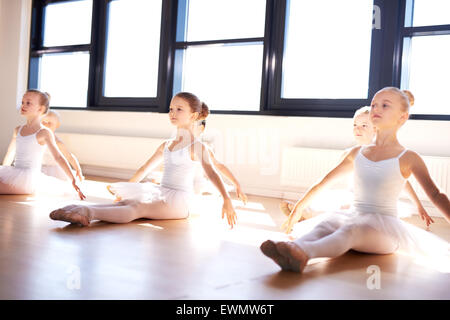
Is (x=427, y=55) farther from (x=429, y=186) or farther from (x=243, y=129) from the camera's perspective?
(x=429, y=186)

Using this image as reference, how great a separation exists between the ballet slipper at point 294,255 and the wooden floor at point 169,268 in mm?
34

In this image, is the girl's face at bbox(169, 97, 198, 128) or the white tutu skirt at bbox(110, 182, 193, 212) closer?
the white tutu skirt at bbox(110, 182, 193, 212)

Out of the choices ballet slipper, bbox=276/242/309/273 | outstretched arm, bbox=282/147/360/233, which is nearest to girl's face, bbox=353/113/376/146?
outstretched arm, bbox=282/147/360/233

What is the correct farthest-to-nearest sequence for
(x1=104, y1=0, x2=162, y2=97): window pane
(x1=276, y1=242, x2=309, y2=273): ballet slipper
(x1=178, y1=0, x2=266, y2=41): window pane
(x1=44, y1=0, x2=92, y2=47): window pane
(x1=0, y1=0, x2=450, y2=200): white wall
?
(x1=44, y1=0, x2=92, y2=47): window pane → (x1=104, y1=0, x2=162, y2=97): window pane → (x1=178, y1=0, x2=266, y2=41): window pane → (x1=0, y1=0, x2=450, y2=200): white wall → (x1=276, y1=242, x2=309, y2=273): ballet slipper

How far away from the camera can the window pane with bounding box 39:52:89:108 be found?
20.4 feet

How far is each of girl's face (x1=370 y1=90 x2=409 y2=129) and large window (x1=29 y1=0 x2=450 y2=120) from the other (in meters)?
2.05

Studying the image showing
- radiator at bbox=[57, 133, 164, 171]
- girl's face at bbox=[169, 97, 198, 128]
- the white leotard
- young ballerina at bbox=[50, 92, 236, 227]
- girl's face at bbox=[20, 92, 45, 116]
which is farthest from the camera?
radiator at bbox=[57, 133, 164, 171]

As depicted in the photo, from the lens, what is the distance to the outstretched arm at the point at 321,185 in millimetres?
2113

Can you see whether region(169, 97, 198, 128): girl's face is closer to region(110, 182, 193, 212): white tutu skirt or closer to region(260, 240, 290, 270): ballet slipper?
region(110, 182, 193, 212): white tutu skirt

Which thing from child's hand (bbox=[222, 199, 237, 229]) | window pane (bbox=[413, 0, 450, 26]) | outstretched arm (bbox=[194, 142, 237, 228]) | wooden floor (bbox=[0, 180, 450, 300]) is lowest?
wooden floor (bbox=[0, 180, 450, 300])

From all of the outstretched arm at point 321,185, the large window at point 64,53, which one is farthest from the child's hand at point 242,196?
the large window at point 64,53

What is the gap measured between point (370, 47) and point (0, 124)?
16.9 ft

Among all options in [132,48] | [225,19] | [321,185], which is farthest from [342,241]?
[132,48]

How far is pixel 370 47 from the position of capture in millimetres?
4141
